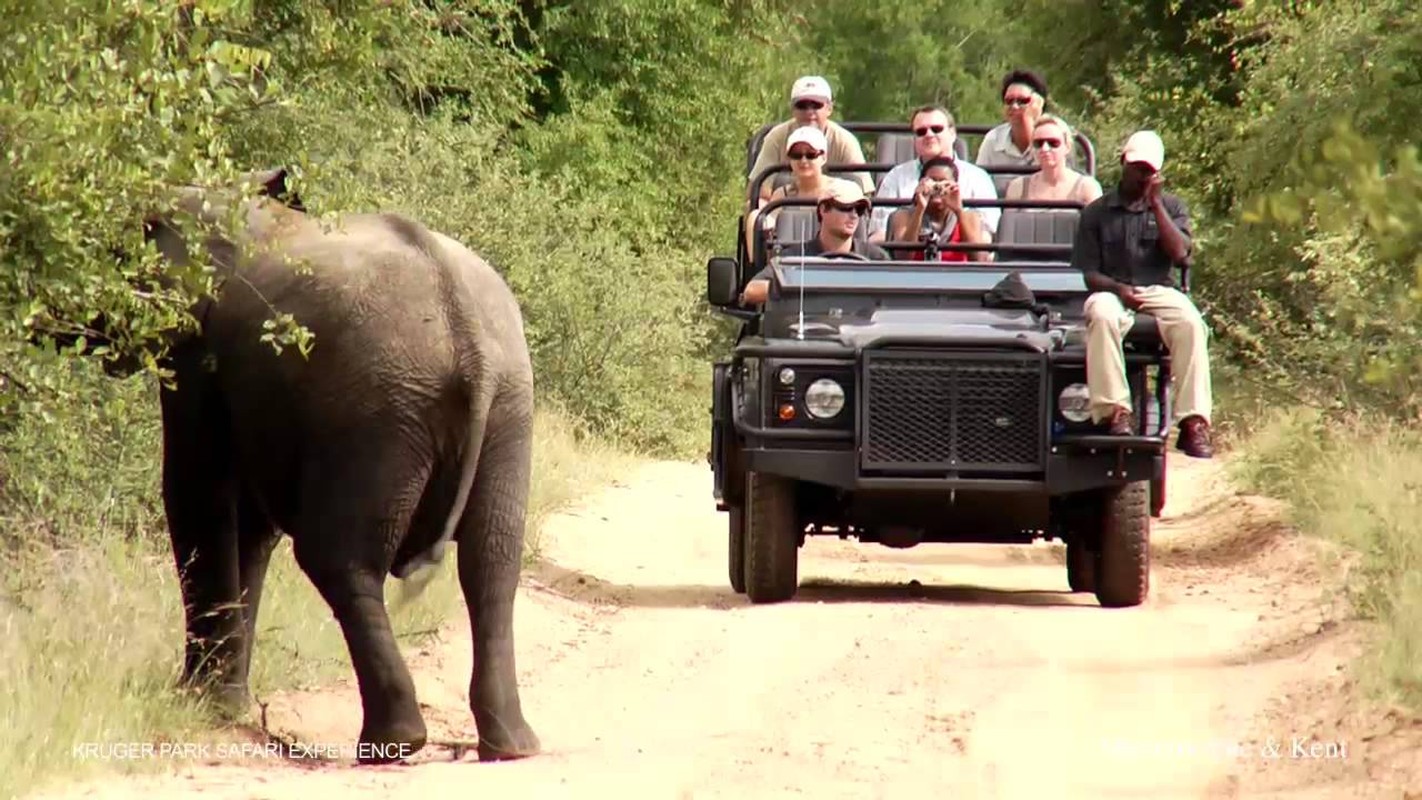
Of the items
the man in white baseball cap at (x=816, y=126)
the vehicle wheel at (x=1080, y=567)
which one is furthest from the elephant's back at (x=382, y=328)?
the man in white baseball cap at (x=816, y=126)

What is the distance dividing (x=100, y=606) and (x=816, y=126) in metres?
5.75

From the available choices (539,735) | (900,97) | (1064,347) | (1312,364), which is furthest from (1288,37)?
(900,97)

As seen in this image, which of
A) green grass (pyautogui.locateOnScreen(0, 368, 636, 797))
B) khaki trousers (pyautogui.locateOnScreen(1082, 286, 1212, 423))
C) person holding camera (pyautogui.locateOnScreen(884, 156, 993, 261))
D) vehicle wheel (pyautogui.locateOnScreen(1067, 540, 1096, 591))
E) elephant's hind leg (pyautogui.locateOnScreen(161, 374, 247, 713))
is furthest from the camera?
person holding camera (pyautogui.locateOnScreen(884, 156, 993, 261))

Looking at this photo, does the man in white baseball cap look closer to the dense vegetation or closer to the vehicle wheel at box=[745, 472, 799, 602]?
the dense vegetation

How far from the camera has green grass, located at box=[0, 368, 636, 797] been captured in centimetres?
735

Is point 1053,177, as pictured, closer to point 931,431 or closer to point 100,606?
point 931,431

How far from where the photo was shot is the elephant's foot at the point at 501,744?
7984 mm

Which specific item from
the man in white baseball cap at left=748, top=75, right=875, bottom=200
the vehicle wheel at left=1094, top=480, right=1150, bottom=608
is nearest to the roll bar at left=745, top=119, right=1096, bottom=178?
the man in white baseball cap at left=748, top=75, right=875, bottom=200

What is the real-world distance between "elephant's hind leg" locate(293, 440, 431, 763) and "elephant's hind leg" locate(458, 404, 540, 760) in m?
0.25

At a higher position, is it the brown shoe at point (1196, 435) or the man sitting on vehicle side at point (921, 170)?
the man sitting on vehicle side at point (921, 170)

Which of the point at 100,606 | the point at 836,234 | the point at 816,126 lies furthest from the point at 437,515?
the point at 816,126

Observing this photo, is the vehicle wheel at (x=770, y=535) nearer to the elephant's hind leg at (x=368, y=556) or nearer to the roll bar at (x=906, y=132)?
the roll bar at (x=906, y=132)

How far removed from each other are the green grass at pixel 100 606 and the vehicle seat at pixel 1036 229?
Result: 327 cm

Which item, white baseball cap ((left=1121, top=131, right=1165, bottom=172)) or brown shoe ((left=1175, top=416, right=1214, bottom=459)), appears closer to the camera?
brown shoe ((left=1175, top=416, right=1214, bottom=459))
